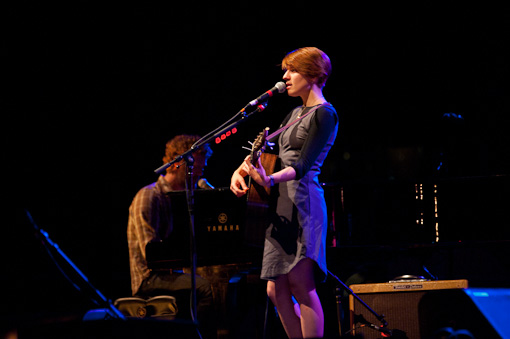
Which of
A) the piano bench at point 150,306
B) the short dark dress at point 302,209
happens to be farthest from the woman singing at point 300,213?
the piano bench at point 150,306

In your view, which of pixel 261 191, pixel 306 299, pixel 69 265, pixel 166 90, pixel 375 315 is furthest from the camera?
pixel 166 90

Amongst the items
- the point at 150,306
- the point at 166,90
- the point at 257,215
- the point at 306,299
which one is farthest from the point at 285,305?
the point at 166,90

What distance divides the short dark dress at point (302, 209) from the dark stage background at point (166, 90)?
271cm

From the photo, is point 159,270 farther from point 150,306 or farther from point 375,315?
point 375,315

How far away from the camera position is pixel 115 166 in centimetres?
615

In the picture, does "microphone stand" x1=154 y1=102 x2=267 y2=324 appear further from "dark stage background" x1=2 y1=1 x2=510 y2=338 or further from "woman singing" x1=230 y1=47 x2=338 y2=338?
"dark stage background" x1=2 y1=1 x2=510 y2=338

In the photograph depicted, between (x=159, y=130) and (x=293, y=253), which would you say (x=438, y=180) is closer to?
(x=293, y=253)

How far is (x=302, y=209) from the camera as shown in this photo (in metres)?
2.90

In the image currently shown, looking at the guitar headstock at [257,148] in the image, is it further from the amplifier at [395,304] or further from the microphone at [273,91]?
the amplifier at [395,304]

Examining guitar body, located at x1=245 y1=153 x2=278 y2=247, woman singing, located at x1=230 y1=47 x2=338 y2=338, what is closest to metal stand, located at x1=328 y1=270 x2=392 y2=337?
woman singing, located at x1=230 y1=47 x2=338 y2=338

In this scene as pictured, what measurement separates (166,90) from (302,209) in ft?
13.1

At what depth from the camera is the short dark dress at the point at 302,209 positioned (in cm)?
284

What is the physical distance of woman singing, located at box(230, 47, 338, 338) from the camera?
2828mm

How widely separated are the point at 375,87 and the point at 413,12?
1.11 m
